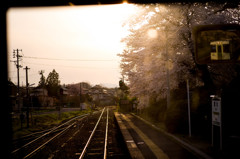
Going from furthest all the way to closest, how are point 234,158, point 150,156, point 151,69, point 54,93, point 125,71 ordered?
point 54,93, point 125,71, point 151,69, point 150,156, point 234,158

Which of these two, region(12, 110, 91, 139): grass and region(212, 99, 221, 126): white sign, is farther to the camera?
region(12, 110, 91, 139): grass

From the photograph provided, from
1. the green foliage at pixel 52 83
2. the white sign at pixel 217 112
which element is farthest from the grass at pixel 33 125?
the green foliage at pixel 52 83

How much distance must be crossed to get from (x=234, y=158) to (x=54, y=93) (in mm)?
91860

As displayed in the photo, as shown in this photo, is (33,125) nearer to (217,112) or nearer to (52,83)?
(217,112)

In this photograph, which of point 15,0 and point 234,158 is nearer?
point 15,0

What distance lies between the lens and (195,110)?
47.0 feet

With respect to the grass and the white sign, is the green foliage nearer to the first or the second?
the grass

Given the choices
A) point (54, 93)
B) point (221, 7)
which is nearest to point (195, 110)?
point (221, 7)

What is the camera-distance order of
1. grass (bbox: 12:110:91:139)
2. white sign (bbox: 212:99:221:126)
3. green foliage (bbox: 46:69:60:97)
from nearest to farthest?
white sign (bbox: 212:99:221:126) → grass (bbox: 12:110:91:139) → green foliage (bbox: 46:69:60:97)

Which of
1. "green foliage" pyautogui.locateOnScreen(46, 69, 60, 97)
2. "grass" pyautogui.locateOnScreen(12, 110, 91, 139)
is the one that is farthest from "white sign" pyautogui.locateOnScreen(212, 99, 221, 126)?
"green foliage" pyautogui.locateOnScreen(46, 69, 60, 97)

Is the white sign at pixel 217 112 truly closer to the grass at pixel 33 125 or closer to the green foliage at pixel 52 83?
the grass at pixel 33 125

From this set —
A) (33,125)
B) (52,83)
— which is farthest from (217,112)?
(52,83)

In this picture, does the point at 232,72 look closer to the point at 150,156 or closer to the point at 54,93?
the point at 150,156

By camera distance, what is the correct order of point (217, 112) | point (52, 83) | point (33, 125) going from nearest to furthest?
point (217, 112)
point (33, 125)
point (52, 83)
